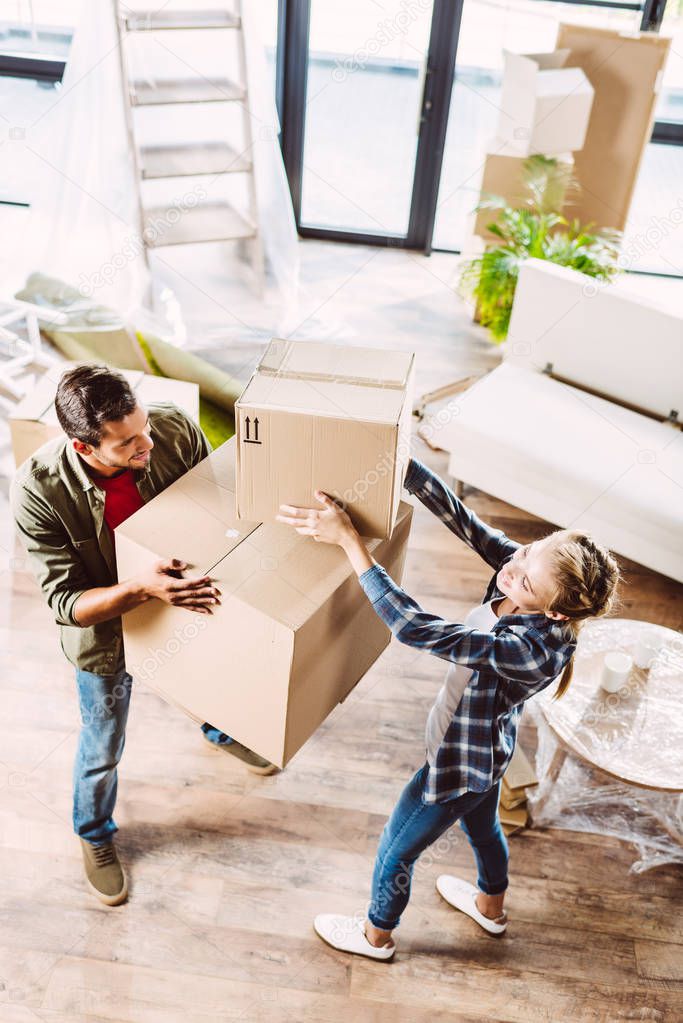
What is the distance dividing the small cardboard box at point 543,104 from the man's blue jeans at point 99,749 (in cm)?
310

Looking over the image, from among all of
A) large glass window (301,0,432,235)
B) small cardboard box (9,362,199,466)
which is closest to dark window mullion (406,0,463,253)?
large glass window (301,0,432,235)

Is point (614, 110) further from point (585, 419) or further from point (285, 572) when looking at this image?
point (285, 572)

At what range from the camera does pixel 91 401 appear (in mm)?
1528

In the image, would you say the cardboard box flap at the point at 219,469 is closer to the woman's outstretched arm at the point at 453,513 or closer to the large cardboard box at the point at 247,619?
the large cardboard box at the point at 247,619

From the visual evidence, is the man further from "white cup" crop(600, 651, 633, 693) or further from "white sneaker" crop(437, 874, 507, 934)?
"white cup" crop(600, 651, 633, 693)

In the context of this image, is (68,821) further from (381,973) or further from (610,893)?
(610,893)

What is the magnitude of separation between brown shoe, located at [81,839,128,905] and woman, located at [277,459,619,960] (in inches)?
18.9

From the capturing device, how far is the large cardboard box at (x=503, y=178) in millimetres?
4062

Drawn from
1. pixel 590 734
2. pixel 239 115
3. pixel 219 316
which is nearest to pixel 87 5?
pixel 239 115

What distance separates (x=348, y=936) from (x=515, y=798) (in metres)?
0.54

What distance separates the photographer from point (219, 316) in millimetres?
4156

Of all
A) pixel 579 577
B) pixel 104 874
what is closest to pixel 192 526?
pixel 579 577

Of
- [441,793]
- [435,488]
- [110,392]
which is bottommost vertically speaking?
[441,793]

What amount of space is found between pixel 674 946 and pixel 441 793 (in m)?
0.85
